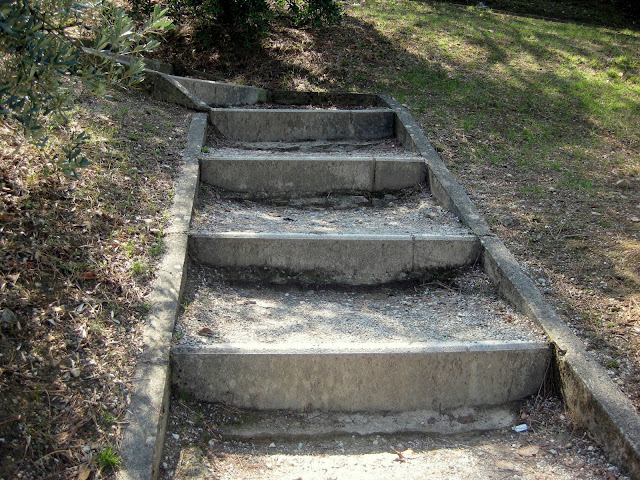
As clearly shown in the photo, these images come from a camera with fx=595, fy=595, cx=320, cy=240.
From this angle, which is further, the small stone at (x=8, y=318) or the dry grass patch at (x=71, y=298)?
the small stone at (x=8, y=318)

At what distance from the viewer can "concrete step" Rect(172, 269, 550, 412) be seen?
295 centimetres

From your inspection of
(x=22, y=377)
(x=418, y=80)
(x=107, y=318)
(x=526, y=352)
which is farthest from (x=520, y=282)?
(x=418, y=80)

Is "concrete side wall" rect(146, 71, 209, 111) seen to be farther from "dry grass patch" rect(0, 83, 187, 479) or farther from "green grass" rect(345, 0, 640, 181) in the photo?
"green grass" rect(345, 0, 640, 181)

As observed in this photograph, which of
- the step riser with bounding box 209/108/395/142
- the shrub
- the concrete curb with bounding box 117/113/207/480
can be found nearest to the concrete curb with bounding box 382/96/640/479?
the concrete curb with bounding box 117/113/207/480

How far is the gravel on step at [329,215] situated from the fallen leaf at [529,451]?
1.69m

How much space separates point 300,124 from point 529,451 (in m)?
4.22

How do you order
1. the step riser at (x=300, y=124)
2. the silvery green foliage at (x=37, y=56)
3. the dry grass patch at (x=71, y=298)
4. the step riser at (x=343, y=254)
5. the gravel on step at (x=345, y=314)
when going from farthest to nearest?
the step riser at (x=300, y=124) → the step riser at (x=343, y=254) → the gravel on step at (x=345, y=314) → the silvery green foliage at (x=37, y=56) → the dry grass patch at (x=71, y=298)

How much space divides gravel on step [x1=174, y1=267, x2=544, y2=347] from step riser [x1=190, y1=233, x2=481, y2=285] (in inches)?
4.0

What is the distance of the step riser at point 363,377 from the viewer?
293cm

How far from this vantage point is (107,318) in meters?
2.93

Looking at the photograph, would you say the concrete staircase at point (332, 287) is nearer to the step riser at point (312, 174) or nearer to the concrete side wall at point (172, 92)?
the step riser at point (312, 174)

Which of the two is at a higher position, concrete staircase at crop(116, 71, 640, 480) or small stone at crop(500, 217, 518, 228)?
small stone at crop(500, 217, 518, 228)

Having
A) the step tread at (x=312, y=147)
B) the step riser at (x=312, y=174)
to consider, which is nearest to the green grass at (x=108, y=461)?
the step riser at (x=312, y=174)

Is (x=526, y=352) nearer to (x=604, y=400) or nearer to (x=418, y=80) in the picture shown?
(x=604, y=400)
